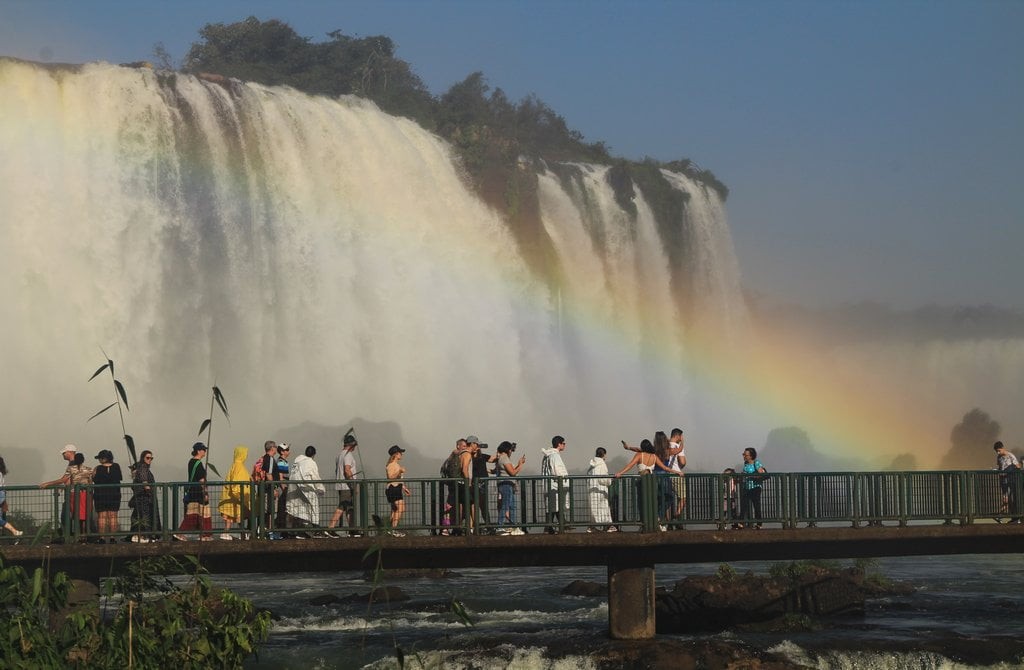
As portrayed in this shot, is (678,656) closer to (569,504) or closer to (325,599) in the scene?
(569,504)

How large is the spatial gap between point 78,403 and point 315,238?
892 centimetres

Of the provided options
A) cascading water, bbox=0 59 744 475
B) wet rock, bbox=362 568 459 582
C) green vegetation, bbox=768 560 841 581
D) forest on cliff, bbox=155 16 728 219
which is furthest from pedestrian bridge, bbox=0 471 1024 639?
forest on cliff, bbox=155 16 728 219

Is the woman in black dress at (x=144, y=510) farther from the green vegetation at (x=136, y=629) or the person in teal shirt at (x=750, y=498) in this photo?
the person in teal shirt at (x=750, y=498)

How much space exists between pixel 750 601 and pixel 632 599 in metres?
4.50

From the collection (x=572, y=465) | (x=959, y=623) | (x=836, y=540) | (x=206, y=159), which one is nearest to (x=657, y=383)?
(x=572, y=465)

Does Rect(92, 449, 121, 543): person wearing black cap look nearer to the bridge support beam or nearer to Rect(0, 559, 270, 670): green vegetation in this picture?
the bridge support beam

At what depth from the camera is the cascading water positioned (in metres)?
39.2

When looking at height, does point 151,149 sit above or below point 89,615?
above

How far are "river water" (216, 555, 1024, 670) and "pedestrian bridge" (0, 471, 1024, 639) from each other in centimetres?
94

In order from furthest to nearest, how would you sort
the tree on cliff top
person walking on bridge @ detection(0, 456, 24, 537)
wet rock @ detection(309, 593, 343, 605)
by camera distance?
the tree on cliff top, wet rock @ detection(309, 593, 343, 605), person walking on bridge @ detection(0, 456, 24, 537)

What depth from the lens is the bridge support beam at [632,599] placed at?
21.1 m

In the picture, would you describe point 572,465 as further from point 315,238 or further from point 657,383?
point 315,238

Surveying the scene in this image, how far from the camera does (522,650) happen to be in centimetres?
2105

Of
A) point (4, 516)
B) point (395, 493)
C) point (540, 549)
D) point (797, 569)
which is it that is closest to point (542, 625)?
point (540, 549)
